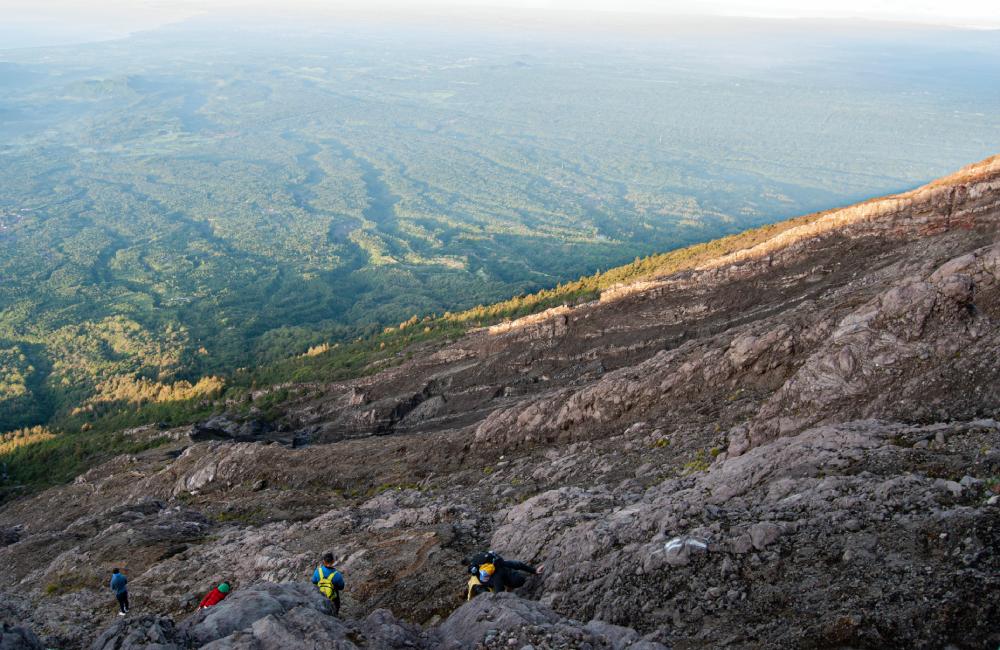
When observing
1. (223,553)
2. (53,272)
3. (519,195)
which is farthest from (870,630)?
(519,195)

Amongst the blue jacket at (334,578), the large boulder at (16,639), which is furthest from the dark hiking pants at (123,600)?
the blue jacket at (334,578)

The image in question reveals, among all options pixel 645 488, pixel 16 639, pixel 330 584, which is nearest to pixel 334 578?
pixel 330 584

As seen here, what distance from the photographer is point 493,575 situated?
38.1 ft

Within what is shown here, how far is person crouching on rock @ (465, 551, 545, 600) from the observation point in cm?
1157

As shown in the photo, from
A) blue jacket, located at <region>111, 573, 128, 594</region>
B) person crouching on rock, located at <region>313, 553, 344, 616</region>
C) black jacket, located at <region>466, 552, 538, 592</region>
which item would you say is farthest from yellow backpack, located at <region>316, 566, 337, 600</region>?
blue jacket, located at <region>111, 573, 128, 594</region>

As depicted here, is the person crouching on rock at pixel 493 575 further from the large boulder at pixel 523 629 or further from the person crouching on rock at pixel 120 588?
the person crouching on rock at pixel 120 588

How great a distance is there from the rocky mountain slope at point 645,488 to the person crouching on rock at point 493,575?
351mm

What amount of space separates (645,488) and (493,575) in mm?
4804

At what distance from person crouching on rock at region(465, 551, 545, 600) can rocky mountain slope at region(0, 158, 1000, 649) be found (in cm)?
35

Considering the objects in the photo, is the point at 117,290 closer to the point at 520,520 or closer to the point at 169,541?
the point at 169,541

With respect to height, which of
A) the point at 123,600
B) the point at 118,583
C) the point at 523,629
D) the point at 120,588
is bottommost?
the point at 123,600

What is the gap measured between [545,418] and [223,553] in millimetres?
9212

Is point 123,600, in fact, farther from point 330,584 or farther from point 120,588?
point 330,584

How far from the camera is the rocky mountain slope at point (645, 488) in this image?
939 centimetres
